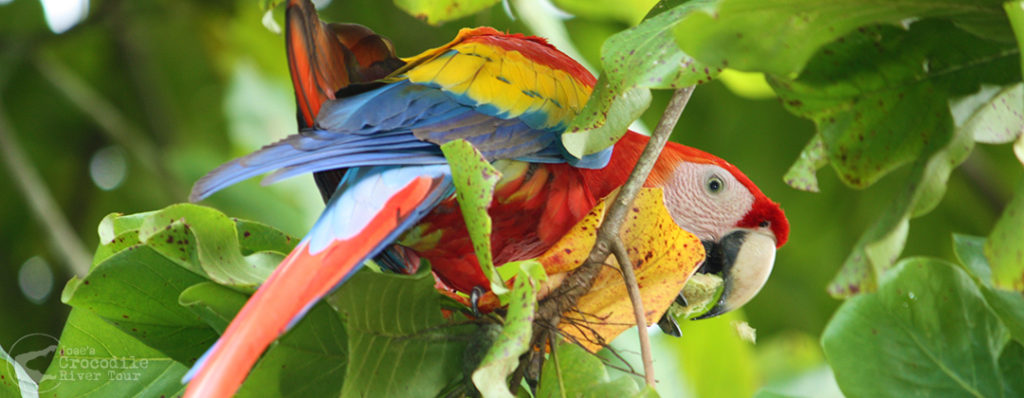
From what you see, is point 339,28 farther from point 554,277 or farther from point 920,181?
point 920,181

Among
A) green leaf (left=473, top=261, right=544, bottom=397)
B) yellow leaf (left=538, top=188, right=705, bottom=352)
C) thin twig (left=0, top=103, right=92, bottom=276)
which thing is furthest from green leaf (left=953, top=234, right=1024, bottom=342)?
thin twig (left=0, top=103, right=92, bottom=276)

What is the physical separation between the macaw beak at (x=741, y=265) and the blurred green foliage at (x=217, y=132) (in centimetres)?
83

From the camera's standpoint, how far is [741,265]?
1315mm

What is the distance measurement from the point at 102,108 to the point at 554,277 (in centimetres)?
168

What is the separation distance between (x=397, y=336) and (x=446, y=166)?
236 mm

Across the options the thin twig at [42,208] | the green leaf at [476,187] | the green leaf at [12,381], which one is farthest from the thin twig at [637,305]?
the thin twig at [42,208]

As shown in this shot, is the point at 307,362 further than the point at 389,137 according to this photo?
No

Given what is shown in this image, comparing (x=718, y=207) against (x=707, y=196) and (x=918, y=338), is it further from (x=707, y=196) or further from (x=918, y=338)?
(x=918, y=338)

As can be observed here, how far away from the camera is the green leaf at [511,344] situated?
68 cm

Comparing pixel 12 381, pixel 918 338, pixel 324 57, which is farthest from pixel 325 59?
pixel 918 338

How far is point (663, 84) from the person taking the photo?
2.22 feet

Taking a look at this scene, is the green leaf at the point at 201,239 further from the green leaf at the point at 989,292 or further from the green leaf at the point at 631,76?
the green leaf at the point at 989,292

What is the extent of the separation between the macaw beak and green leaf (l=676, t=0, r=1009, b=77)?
0.69 m

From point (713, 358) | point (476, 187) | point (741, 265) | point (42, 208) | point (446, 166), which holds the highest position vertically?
point (476, 187)
